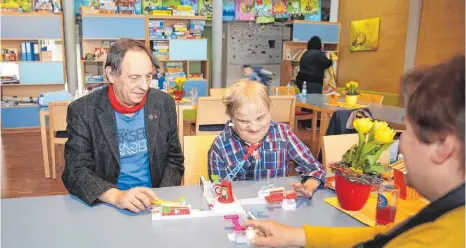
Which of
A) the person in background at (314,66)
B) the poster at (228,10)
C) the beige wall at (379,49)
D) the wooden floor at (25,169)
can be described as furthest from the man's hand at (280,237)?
the poster at (228,10)

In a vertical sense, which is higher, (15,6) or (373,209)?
(15,6)

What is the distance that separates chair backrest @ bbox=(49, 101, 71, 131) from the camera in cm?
347

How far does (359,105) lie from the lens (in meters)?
4.05

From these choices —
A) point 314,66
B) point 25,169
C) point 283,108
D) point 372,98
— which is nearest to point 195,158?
point 283,108

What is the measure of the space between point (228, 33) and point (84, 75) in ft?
9.69

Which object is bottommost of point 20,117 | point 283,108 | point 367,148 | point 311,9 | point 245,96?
point 20,117

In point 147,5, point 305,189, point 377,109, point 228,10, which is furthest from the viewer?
point 228,10

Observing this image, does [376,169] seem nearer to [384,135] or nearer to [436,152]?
[384,135]

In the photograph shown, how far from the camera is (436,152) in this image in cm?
62

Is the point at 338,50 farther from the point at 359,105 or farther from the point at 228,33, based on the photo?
the point at 359,105

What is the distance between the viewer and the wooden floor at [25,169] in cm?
343

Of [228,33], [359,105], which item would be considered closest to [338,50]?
[228,33]

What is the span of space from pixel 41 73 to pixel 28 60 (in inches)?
10.9

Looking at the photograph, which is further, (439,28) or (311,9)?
(311,9)
